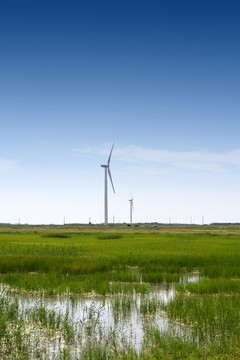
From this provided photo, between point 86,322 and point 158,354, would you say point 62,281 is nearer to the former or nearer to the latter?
point 86,322

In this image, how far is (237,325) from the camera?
9.41 metres

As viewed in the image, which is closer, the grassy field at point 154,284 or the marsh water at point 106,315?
the grassy field at point 154,284

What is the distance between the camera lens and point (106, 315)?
11391 mm

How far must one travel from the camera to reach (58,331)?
9406 millimetres

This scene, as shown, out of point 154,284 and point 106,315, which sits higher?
point 106,315

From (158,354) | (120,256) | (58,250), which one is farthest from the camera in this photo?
(58,250)

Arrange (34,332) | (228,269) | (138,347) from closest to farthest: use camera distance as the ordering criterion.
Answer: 1. (138,347)
2. (34,332)
3. (228,269)

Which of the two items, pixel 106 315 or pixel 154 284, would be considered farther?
pixel 154 284

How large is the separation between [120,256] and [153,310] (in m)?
13.1

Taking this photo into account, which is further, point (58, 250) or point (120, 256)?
point (58, 250)

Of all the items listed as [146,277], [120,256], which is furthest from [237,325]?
[120,256]

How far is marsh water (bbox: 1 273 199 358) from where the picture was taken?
8970 mm

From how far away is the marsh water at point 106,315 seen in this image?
8970mm

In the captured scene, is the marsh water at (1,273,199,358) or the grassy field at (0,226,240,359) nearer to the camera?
the grassy field at (0,226,240,359)
